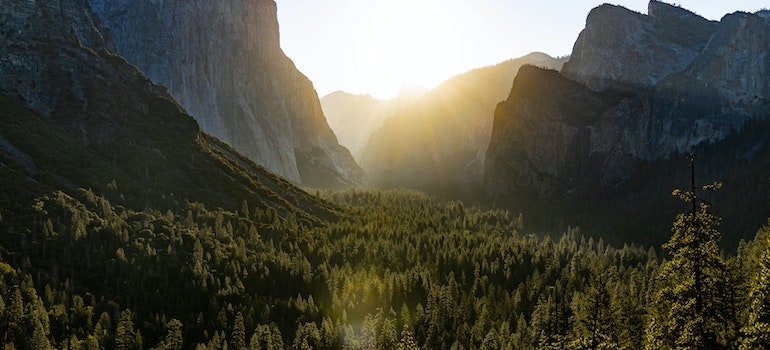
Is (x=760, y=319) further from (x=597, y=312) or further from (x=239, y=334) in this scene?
(x=239, y=334)

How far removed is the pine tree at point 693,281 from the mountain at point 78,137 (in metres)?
142

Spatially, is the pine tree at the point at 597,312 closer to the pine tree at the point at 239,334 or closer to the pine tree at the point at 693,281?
the pine tree at the point at 693,281

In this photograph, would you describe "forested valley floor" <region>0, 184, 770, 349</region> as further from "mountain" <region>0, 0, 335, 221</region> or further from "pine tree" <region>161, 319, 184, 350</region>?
"mountain" <region>0, 0, 335, 221</region>

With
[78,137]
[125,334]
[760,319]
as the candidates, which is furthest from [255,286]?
[760,319]

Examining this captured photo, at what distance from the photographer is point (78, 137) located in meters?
172

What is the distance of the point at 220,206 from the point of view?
177m

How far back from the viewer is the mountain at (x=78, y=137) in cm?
14800

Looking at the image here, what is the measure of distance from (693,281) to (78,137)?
605 feet

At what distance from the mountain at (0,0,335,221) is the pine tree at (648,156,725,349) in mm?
142311

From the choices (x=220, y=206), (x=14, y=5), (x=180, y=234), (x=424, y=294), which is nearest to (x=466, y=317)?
(x=424, y=294)

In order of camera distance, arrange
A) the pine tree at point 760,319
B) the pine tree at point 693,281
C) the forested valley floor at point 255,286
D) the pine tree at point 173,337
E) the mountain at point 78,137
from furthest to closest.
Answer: the mountain at point 78,137, the forested valley floor at point 255,286, the pine tree at point 173,337, the pine tree at point 693,281, the pine tree at point 760,319

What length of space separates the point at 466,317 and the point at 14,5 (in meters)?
187

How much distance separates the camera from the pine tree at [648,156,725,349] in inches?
1064

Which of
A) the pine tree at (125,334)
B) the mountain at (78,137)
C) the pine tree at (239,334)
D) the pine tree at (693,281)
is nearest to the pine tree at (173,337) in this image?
the pine tree at (125,334)
